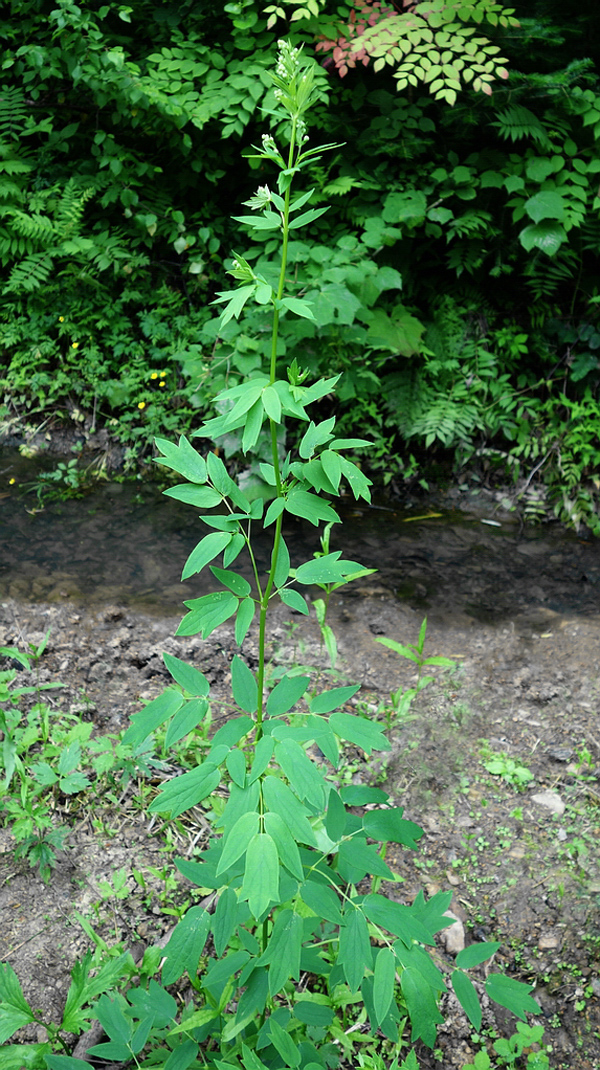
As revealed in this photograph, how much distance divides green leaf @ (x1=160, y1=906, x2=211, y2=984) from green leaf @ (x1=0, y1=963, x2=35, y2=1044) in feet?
1.04

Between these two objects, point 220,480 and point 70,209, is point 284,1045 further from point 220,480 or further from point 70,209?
point 70,209

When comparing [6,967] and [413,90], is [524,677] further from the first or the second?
[413,90]

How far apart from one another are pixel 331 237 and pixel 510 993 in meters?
4.03

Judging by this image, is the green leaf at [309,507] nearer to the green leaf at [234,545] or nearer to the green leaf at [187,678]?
the green leaf at [234,545]

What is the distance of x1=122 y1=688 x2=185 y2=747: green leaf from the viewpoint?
1041mm

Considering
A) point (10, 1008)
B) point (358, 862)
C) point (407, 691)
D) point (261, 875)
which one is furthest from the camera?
point (407, 691)

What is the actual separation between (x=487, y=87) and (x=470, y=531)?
7.72 ft

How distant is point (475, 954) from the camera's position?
A: 4.10ft

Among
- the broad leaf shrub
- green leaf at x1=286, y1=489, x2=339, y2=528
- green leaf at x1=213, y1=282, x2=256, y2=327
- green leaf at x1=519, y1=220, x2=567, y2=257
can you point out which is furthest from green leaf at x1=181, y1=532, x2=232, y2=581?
green leaf at x1=519, y1=220, x2=567, y2=257

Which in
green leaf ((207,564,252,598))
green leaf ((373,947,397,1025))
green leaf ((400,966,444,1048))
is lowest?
green leaf ((400,966,444,1048))

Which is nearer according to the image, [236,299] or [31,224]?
[236,299]

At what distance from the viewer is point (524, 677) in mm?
2658

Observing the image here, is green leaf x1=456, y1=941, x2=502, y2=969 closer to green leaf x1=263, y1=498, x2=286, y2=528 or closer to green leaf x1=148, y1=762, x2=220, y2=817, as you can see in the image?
green leaf x1=148, y1=762, x2=220, y2=817

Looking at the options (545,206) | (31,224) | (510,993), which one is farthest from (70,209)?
(510,993)
